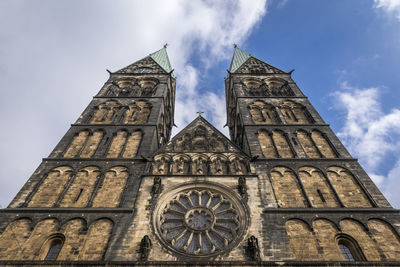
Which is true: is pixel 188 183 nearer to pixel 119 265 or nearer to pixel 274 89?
pixel 119 265

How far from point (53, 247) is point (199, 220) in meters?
5.49

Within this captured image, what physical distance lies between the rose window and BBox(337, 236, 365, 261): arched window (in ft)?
11.9

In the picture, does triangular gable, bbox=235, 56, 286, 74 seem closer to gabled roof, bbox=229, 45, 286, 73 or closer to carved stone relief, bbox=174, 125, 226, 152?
gabled roof, bbox=229, 45, 286, 73

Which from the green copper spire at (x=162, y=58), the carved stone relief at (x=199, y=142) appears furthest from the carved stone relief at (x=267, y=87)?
the green copper spire at (x=162, y=58)

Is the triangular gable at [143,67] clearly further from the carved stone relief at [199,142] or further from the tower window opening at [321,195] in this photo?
the tower window opening at [321,195]

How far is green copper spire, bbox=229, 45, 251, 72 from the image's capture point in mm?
27138

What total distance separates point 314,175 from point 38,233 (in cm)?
1196

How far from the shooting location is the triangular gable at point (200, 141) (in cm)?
1481

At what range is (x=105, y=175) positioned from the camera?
13172mm

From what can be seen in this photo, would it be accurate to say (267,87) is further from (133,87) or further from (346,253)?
(346,253)

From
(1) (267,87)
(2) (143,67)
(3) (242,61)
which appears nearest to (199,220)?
(1) (267,87)

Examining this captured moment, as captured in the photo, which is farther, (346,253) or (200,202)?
(200,202)

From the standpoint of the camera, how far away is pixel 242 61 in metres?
28.0

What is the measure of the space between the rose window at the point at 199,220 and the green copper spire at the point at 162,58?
16.8 meters
